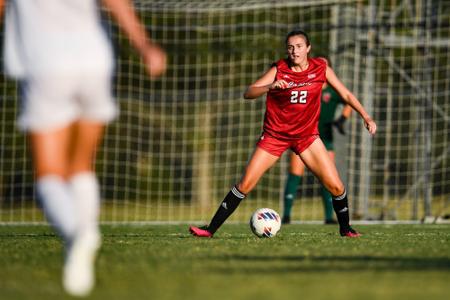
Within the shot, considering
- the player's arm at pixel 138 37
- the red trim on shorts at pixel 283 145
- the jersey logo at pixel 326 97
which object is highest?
the player's arm at pixel 138 37

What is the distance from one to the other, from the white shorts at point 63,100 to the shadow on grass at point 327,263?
1292mm

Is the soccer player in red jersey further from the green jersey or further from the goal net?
the goal net

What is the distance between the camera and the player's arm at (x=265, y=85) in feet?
27.4

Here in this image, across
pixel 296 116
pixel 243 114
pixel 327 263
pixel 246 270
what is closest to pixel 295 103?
pixel 296 116

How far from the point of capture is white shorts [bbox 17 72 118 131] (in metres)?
4.96

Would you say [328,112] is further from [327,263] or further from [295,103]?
[327,263]

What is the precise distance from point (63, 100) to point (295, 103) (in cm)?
455

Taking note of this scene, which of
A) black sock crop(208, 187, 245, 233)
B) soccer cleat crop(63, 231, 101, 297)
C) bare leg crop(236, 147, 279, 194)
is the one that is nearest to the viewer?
soccer cleat crop(63, 231, 101, 297)

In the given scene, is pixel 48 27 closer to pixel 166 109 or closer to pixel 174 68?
pixel 174 68

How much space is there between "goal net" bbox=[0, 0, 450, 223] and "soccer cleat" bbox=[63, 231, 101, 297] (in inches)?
432

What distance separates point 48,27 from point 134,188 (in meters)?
17.7

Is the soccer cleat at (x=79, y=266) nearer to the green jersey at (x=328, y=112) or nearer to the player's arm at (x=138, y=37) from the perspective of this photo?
the player's arm at (x=138, y=37)

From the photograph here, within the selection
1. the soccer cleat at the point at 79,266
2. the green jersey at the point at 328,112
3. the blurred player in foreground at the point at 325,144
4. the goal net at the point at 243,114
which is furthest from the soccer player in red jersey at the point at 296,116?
the goal net at the point at 243,114

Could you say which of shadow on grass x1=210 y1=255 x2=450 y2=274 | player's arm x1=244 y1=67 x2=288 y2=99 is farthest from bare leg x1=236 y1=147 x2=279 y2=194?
shadow on grass x1=210 y1=255 x2=450 y2=274
